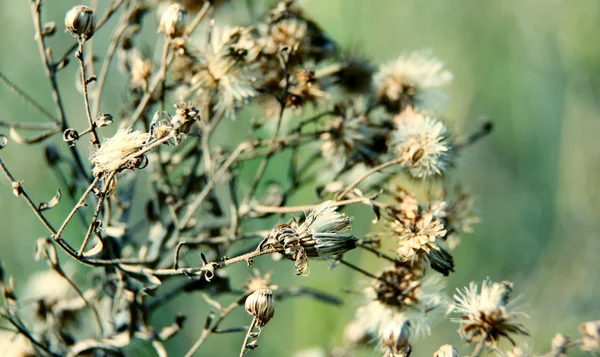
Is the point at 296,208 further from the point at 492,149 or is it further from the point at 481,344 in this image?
the point at 492,149

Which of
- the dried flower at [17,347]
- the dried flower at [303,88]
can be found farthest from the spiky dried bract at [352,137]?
the dried flower at [17,347]

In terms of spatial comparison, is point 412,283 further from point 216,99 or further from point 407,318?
point 216,99

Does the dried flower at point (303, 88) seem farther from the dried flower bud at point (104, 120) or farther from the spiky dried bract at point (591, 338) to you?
the spiky dried bract at point (591, 338)

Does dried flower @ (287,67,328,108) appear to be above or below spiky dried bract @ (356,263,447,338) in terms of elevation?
above

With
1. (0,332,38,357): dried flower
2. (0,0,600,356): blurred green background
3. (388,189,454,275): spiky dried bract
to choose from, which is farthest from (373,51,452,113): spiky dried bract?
(0,332,38,357): dried flower

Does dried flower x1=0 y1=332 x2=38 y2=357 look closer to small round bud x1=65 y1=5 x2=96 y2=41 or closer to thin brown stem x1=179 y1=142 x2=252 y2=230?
thin brown stem x1=179 y1=142 x2=252 y2=230
